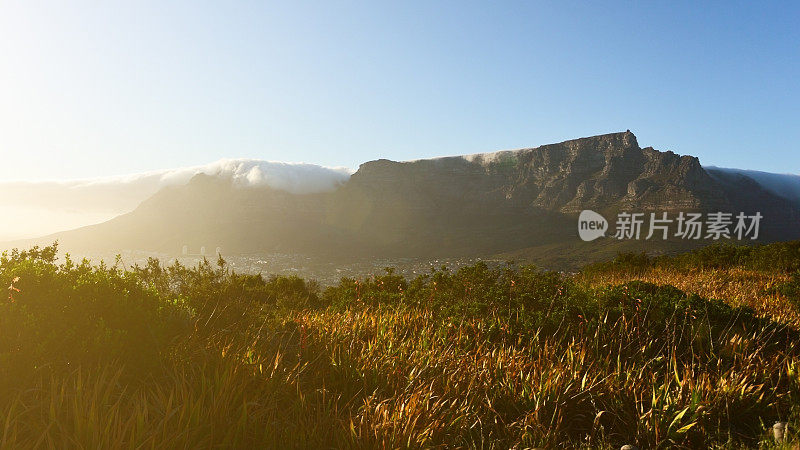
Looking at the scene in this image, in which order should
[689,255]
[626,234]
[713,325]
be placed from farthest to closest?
[626,234]
[689,255]
[713,325]

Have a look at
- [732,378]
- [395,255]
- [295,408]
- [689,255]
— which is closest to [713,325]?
[732,378]

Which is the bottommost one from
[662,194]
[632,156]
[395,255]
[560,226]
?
[395,255]

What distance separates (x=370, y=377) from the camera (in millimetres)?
5242

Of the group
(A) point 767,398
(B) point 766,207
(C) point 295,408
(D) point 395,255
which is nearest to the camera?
(C) point 295,408

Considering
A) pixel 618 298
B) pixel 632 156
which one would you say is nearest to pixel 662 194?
pixel 632 156

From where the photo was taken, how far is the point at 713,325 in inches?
278

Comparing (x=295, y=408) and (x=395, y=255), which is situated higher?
(x=295, y=408)

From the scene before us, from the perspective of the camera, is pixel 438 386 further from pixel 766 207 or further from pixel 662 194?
pixel 766 207

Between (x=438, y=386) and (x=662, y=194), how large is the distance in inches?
6880

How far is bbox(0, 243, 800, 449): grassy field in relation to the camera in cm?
381

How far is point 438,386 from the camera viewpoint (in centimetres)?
503

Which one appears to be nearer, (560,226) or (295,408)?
(295,408)

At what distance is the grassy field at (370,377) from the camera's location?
3.81 m

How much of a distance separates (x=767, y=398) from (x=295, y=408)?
511cm
